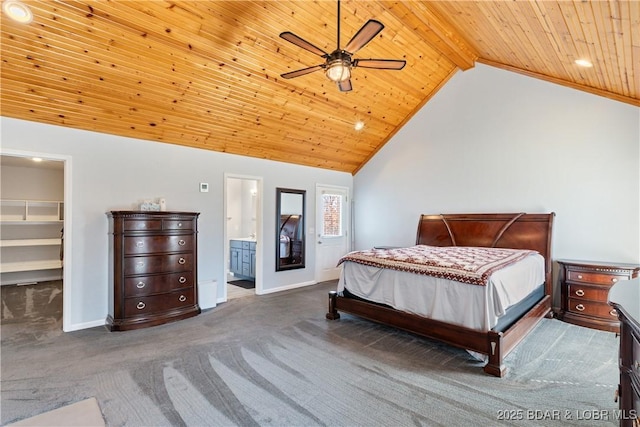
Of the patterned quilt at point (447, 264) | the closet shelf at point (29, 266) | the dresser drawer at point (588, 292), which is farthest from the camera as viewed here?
the closet shelf at point (29, 266)

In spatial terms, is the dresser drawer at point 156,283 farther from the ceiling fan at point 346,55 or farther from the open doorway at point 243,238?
the ceiling fan at point 346,55

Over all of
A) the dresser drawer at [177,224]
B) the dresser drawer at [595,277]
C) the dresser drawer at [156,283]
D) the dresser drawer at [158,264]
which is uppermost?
the dresser drawer at [177,224]

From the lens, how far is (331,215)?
23.1 feet

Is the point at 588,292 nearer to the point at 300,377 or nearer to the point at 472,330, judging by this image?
the point at 472,330

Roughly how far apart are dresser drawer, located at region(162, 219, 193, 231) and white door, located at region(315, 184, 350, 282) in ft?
9.51

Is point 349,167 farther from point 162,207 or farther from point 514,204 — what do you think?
point 162,207

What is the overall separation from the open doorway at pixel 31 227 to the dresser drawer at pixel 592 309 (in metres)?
8.32

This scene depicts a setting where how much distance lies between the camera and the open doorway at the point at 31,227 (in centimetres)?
609

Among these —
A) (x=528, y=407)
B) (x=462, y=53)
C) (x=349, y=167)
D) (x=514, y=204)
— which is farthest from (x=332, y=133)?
(x=528, y=407)

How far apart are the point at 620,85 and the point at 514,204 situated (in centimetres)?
198

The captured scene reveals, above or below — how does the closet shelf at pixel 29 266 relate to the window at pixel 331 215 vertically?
below

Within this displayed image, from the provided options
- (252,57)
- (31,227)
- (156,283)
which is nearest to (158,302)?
(156,283)

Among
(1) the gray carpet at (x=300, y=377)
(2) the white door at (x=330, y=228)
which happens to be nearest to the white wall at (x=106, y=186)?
(1) the gray carpet at (x=300, y=377)

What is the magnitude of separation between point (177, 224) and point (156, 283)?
0.83 metres
